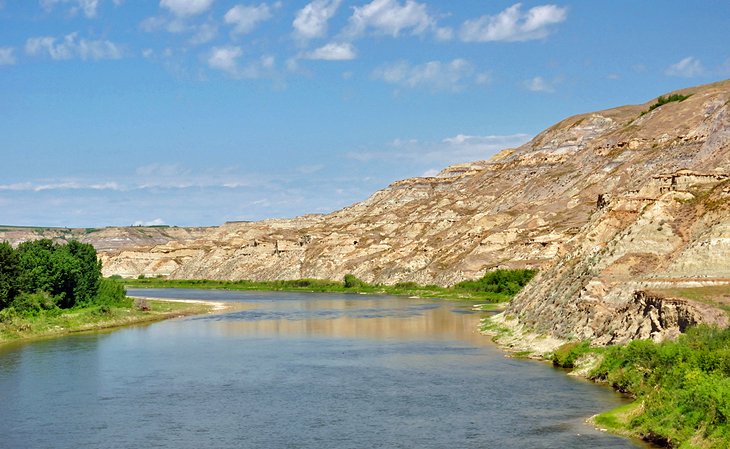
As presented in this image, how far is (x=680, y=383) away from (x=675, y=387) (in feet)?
0.74

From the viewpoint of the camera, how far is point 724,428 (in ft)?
81.1

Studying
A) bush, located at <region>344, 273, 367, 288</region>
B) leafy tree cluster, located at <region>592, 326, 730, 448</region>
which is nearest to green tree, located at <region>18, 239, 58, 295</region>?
leafy tree cluster, located at <region>592, 326, 730, 448</region>

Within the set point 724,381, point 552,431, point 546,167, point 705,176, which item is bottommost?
point 552,431

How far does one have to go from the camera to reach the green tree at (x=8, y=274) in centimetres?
6931

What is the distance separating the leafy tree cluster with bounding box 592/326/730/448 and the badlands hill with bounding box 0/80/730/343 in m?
2.32

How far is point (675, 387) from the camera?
1186 inches

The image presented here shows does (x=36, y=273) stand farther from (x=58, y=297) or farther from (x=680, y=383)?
(x=680, y=383)

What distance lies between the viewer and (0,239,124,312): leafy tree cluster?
70.7 metres

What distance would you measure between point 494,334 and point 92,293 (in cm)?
4412

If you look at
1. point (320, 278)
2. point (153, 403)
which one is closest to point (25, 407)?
point (153, 403)

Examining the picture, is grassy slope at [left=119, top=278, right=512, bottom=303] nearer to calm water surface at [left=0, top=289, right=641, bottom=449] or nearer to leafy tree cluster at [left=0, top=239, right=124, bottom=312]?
leafy tree cluster at [left=0, top=239, right=124, bottom=312]

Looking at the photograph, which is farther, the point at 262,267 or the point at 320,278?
the point at 262,267

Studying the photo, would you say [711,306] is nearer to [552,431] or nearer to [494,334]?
[552,431]

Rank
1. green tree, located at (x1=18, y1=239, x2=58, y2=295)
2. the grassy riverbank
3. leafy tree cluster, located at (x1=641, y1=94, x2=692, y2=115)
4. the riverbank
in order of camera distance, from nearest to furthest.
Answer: the riverbank < the grassy riverbank < green tree, located at (x1=18, y1=239, x2=58, y2=295) < leafy tree cluster, located at (x1=641, y1=94, x2=692, y2=115)
